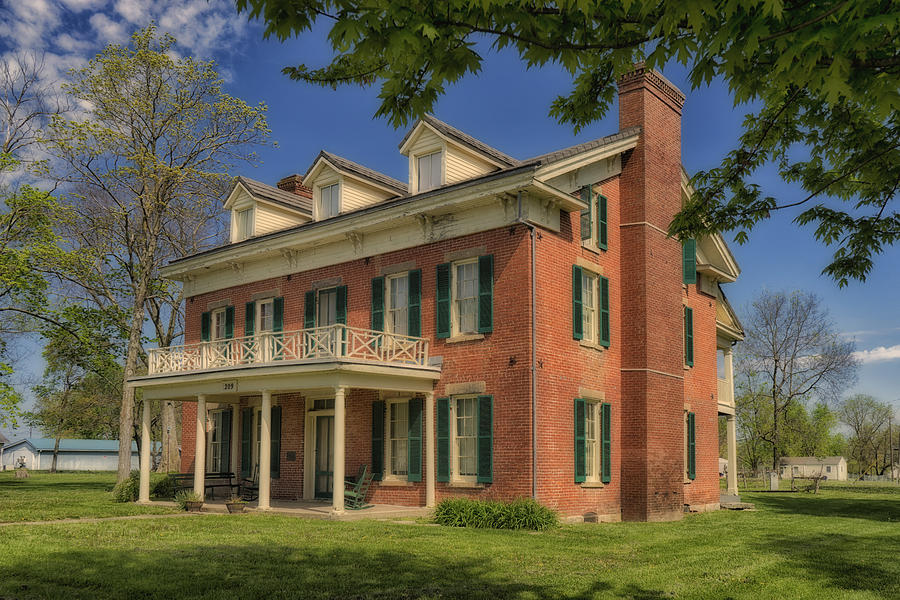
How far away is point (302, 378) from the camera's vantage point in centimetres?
1853

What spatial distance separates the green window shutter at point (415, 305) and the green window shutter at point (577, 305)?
12.3ft

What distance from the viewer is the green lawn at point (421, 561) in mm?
9266

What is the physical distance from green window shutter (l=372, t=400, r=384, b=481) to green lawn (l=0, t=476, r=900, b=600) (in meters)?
3.56

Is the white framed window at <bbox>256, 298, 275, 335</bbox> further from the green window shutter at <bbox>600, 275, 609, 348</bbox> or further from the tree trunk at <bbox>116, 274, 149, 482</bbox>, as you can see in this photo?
the green window shutter at <bbox>600, 275, 609, 348</bbox>

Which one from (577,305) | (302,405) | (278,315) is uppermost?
(278,315)

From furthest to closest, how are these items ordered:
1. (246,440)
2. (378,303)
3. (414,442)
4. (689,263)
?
(689,263) < (246,440) < (378,303) < (414,442)

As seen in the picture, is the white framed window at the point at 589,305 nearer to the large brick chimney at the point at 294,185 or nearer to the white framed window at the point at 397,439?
the white framed window at the point at 397,439

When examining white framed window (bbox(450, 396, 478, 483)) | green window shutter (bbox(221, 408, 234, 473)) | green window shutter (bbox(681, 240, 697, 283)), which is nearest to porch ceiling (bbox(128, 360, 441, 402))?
white framed window (bbox(450, 396, 478, 483))

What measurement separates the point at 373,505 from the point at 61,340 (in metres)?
17.8

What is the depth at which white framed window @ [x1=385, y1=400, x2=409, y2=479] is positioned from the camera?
65.4 ft

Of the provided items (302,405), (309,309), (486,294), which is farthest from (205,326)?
(486,294)

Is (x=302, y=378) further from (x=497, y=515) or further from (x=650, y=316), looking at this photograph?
(x=650, y=316)

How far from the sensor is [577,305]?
1920 cm

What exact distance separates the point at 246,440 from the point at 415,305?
7757 millimetres
